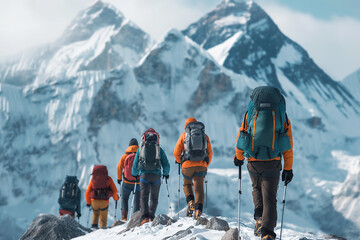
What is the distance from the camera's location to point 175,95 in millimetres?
155250

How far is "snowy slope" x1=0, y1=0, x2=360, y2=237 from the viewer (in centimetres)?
12606

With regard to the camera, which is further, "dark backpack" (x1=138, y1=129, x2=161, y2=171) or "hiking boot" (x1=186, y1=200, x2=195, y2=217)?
"dark backpack" (x1=138, y1=129, x2=161, y2=171)

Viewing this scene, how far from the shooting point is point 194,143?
386 inches

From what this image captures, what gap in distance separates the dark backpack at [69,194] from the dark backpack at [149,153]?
6.13 meters

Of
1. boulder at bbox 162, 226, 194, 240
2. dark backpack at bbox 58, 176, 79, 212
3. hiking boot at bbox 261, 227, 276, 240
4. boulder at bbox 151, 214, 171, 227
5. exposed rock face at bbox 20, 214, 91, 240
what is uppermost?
hiking boot at bbox 261, 227, 276, 240

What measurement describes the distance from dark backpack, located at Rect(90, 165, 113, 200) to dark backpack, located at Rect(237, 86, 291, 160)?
26.6 feet

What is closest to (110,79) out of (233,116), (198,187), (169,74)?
(169,74)

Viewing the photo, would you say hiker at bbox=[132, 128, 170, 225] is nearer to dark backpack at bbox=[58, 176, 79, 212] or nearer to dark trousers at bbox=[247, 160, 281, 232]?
dark trousers at bbox=[247, 160, 281, 232]

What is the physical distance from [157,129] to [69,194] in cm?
12869

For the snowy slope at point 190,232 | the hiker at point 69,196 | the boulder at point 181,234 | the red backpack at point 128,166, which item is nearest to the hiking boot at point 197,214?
the snowy slope at point 190,232

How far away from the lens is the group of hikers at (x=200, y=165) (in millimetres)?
Result: 6402

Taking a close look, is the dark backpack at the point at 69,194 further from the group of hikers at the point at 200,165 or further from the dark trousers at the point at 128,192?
the dark trousers at the point at 128,192

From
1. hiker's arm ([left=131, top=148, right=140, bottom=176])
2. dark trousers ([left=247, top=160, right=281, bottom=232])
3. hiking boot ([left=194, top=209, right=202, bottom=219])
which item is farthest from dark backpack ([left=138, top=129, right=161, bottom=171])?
dark trousers ([left=247, top=160, right=281, bottom=232])

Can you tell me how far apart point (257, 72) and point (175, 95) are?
58347 mm
